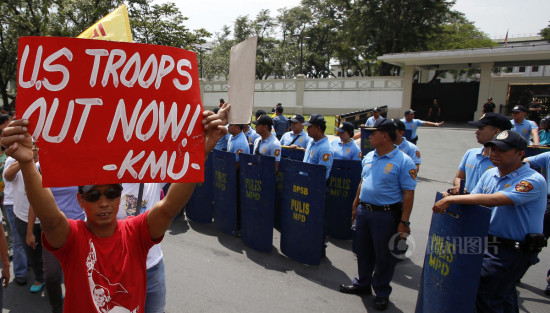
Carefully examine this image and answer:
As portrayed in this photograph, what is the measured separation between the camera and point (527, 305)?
158 inches

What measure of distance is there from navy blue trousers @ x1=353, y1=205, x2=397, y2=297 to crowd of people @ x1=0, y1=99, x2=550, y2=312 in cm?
1

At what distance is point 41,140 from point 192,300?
2.96 metres

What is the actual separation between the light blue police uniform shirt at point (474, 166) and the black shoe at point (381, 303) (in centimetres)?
166

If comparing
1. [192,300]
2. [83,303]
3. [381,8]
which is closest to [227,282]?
[192,300]

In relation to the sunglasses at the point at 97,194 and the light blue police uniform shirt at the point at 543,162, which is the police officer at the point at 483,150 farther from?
the sunglasses at the point at 97,194

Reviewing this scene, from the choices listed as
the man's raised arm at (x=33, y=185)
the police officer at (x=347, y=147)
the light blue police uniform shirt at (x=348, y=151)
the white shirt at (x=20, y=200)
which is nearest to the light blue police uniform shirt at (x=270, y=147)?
the light blue police uniform shirt at (x=348, y=151)

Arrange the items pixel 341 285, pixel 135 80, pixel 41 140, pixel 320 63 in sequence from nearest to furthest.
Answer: pixel 41 140 < pixel 135 80 < pixel 341 285 < pixel 320 63

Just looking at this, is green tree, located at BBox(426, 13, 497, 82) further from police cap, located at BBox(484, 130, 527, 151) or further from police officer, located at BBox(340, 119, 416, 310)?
police cap, located at BBox(484, 130, 527, 151)

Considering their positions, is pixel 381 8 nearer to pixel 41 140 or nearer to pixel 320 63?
pixel 320 63

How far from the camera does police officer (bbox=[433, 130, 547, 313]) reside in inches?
115

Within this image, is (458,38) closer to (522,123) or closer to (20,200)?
(522,123)

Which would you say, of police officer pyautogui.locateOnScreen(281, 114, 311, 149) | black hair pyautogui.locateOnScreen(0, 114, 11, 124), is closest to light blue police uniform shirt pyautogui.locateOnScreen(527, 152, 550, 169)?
police officer pyautogui.locateOnScreen(281, 114, 311, 149)

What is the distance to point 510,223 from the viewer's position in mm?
3025

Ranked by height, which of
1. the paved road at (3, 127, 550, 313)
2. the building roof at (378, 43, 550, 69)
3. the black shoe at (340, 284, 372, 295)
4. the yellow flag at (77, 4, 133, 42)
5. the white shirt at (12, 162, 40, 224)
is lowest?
the paved road at (3, 127, 550, 313)
